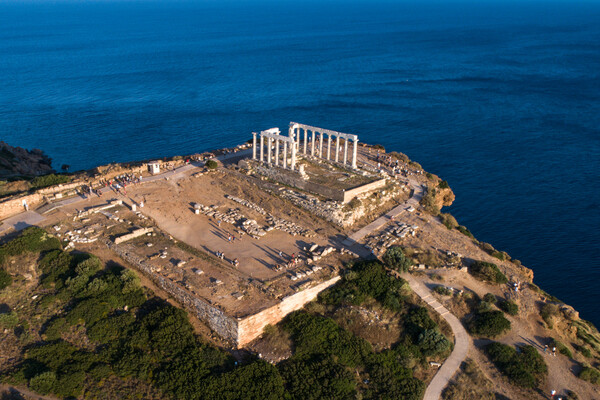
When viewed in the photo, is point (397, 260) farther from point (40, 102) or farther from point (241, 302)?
point (40, 102)

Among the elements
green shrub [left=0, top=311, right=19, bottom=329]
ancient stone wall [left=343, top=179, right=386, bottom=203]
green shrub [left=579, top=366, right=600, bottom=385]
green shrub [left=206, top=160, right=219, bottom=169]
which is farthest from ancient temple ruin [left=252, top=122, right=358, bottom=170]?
green shrub [left=0, top=311, right=19, bottom=329]

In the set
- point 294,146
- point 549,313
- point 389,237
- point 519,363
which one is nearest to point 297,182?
point 294,146

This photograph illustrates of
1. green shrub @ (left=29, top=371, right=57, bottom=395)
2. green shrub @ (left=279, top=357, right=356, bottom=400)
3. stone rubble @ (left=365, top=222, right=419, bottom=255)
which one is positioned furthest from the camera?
stone rubble @ (left=365, top=222, right=419, bottom=255)

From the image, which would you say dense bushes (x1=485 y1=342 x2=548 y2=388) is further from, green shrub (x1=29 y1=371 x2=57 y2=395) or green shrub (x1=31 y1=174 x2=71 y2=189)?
green shrub (x1=31 y1=174 x2=71 y2=189)

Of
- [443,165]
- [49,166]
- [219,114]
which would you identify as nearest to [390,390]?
[443,165]

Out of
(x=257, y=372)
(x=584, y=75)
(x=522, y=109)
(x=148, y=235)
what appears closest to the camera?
(x=257, y=372)

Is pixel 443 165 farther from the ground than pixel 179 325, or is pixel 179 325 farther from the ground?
pixel 179 325
